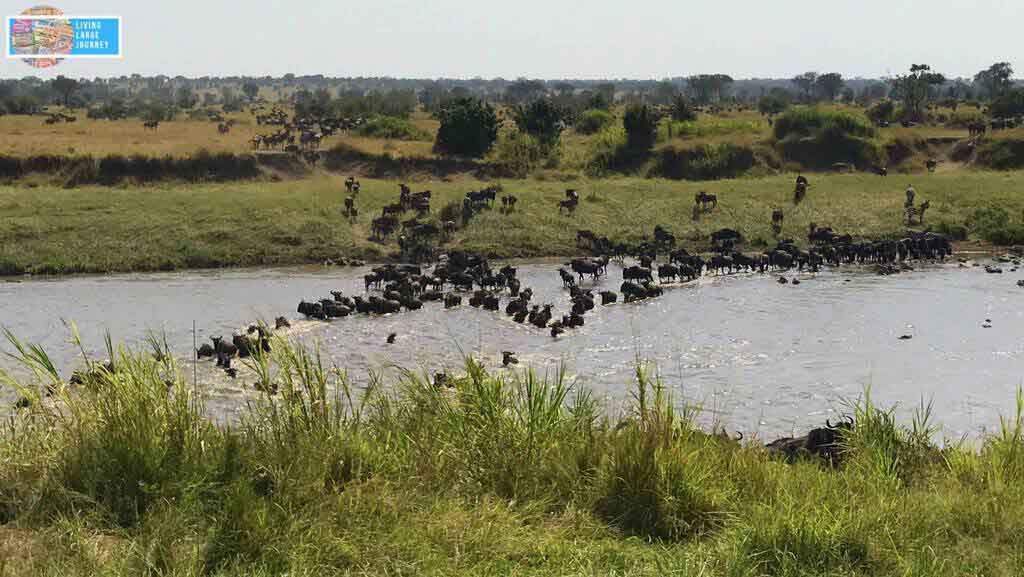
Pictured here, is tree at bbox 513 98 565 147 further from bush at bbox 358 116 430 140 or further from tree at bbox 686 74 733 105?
tree at bbox 686 74 733 105

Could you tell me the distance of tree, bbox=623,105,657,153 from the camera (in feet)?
159

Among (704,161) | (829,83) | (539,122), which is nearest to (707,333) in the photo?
(704,161)

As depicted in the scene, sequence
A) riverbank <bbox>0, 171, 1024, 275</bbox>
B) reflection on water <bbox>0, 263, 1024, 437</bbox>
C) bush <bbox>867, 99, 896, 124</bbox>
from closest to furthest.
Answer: reflection on water <bbox>0, 263, 1024, 437</bbox>, riverbank <bbox>0, 171, 1024, 275</bbox>, bush <bbox>867, 99, 896, 124</bbox>

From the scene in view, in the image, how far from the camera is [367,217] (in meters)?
36.2

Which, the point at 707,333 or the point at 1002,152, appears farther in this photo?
the point at 1002,152

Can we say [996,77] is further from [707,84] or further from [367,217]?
[367,217]

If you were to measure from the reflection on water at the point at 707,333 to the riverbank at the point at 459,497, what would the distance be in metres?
5.38

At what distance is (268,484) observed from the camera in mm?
8156

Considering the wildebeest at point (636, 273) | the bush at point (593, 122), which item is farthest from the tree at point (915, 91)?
the wildebeest at point (636, 273)

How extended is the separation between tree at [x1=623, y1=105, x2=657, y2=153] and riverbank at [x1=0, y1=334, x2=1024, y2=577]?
39566 mm

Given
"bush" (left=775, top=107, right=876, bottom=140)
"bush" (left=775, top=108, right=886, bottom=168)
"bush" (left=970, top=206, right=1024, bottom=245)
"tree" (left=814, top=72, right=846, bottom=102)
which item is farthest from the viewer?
"tree" (left=814, top=72, right=846, bottom=102)

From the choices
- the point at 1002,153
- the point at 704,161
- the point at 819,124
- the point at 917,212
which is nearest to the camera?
the point at 917,212

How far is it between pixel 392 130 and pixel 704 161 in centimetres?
1601

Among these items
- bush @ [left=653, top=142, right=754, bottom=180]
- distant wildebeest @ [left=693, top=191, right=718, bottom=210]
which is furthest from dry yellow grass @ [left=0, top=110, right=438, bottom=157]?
distant wildebeest @ [left=693, top=191, right=718, bottom=210]
